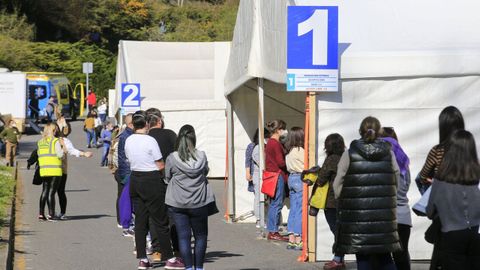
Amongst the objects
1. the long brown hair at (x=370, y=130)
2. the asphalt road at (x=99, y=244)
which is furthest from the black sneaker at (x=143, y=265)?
the long brown hair at (x=370, y=130)

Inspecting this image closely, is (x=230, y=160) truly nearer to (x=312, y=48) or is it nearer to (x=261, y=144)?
(x=261, y=144)

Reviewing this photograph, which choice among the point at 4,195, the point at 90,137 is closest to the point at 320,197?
the point at 4,195

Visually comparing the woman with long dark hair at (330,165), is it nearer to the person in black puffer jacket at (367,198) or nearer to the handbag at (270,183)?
the person in black puffer jacket at (367,198)

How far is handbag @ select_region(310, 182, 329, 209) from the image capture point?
457 inches

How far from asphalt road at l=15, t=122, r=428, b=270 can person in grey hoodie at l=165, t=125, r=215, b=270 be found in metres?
1.43

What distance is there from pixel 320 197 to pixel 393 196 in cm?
245

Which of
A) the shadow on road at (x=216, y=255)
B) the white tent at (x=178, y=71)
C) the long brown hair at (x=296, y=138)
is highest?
the white tent at (x=178, y=71)

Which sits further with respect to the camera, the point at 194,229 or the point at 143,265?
the point at 143,265

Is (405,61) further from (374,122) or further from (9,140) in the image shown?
(9,140)

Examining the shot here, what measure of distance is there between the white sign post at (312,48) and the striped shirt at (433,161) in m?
3.32

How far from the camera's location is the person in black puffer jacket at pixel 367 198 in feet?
29.8

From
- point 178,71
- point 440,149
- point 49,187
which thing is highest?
point 178,71

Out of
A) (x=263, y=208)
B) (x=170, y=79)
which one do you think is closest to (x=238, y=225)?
(x=263, y=208)

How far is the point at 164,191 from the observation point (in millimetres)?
11898
